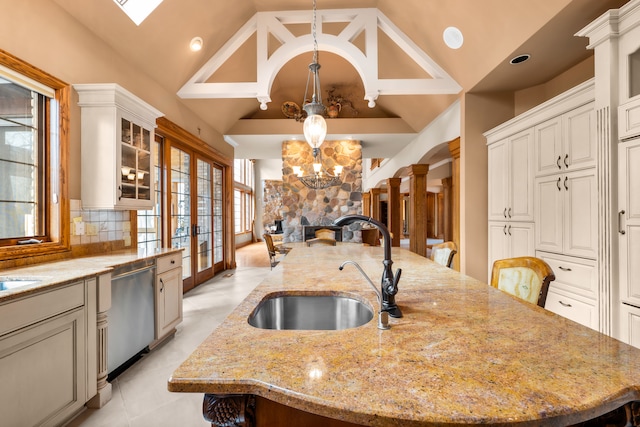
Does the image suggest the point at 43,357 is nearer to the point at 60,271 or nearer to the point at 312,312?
the point at 60,271

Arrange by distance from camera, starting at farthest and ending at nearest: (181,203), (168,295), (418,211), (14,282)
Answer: (418,211) → (181,203) → (168,295) → (14,282)

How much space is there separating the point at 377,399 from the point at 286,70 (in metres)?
6.26

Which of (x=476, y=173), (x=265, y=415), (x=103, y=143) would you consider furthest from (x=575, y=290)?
(x=103, y=143)

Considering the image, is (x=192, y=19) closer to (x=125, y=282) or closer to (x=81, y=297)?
(x=125, y=282)

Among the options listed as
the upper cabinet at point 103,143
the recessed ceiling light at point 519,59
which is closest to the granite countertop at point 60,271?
the upper cabinet at point 103,143

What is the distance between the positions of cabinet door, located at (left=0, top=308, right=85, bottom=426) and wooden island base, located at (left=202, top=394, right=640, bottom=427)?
51.8 inches

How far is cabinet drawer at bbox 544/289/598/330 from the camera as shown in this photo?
Result: 223 centimetres

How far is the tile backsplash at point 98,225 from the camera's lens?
2.48 meters

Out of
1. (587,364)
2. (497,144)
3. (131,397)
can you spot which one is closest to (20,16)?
(131,397)

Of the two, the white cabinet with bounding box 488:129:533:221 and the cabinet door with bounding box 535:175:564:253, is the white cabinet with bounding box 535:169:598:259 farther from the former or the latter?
the white cabinet with bounding box 488:129:533:221

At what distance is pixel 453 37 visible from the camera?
338cm

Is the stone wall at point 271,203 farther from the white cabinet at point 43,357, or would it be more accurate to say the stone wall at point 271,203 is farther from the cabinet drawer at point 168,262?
the white cabinet at point 43,357

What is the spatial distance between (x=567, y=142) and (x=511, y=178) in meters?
0.77

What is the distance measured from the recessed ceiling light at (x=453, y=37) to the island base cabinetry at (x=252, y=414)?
3.72m
